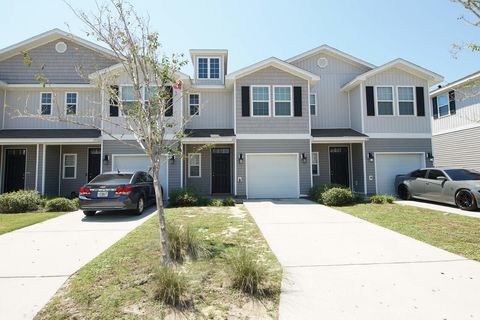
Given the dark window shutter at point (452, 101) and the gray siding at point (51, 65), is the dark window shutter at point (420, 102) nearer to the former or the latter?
the dark window shutter at point (452, 101)

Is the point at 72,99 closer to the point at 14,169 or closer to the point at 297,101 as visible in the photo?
the point at 14,169

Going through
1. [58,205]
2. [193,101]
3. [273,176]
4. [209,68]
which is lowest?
[58,205]

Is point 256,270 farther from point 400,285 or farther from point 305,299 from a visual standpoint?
point 400,285

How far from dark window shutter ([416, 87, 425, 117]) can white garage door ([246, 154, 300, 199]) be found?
731 cm

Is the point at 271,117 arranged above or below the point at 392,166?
above

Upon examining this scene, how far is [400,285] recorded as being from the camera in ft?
12.5

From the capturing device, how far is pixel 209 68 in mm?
16203

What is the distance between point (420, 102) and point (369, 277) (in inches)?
552

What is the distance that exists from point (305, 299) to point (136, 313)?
2060mm

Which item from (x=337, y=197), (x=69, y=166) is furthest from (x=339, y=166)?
(x=69, y=166)

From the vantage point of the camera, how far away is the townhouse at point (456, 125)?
15.4 m

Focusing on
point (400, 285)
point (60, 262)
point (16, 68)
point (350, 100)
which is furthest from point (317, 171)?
point (16, 68)

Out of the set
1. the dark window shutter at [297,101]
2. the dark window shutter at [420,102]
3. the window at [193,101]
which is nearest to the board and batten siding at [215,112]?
the window at [193,101]

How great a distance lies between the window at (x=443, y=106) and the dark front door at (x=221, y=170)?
1455 centimetres
